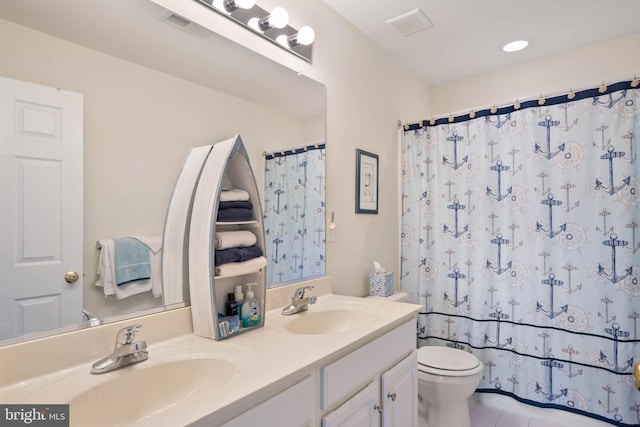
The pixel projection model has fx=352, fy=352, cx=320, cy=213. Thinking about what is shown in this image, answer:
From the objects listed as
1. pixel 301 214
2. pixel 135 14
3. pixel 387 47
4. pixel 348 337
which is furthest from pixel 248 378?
pixel 387 47

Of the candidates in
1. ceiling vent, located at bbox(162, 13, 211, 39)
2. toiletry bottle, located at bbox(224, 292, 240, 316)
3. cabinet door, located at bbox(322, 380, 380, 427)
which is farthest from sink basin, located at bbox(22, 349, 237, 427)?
ceiling vent, located at bbox(162, 13, 211, 39)

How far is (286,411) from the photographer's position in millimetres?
932

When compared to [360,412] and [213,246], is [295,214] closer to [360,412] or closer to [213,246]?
[213,246]

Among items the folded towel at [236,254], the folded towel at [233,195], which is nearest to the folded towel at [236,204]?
the folded towel at [233,195]

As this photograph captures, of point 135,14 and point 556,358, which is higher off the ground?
point 135,14

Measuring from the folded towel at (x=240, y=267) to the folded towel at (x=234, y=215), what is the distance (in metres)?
0.16

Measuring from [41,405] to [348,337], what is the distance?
2.71 ft

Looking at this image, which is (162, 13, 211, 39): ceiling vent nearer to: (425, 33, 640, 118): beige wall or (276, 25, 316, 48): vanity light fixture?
(276, 25, 316, 48): vanity light fixture

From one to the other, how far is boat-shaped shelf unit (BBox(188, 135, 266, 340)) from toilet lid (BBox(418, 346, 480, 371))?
1.14 metres

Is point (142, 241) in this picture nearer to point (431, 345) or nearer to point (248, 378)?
point (248, 378)

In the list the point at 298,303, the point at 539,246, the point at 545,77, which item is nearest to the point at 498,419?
the point at 539,246

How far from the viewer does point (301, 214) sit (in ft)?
5.88

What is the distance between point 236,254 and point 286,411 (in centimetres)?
56

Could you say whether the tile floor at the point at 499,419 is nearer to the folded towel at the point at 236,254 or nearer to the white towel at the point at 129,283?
the folded towel at the point at 236,254
